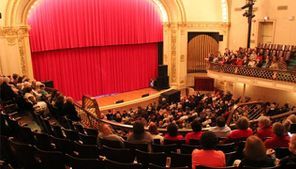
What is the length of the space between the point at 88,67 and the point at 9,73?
4.36 metres

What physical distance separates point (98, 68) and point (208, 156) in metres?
13.6

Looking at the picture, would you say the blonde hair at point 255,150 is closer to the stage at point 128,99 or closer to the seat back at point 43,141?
the seat back at point 43,141

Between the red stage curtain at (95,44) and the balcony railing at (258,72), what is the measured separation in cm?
447

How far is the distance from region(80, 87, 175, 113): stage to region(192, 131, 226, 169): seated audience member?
11.1 metres

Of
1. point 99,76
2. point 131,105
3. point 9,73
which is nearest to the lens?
point 9,73

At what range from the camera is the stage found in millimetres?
14867

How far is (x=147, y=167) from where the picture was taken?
3.98 meters

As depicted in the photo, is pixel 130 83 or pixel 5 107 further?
pixel 130 83

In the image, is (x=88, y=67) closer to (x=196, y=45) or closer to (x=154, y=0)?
(x=154, y=0)

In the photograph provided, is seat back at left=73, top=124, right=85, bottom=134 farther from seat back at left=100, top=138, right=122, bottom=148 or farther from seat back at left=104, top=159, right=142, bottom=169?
seat back at left=104, top=159, right=142, bottom=169

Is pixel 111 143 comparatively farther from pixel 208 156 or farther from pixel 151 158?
pixel 208 156

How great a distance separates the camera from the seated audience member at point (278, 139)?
4285mm

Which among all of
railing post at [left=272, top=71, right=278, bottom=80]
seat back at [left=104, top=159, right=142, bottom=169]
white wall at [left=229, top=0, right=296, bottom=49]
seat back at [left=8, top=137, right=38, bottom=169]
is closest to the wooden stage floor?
white wall at [left=229, top=0, right=296, bottom=49]

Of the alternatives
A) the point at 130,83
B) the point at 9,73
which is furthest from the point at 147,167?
the point at 130,83
